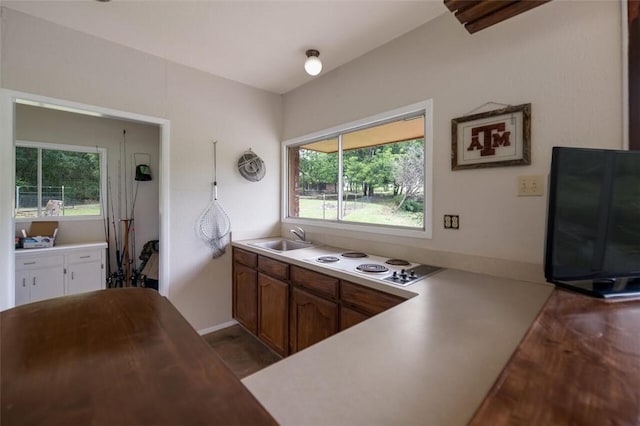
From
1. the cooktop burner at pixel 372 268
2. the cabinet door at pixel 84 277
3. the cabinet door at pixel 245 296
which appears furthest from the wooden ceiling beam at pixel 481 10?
the cabinet door at pixel 84 277

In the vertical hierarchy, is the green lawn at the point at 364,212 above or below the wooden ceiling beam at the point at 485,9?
below

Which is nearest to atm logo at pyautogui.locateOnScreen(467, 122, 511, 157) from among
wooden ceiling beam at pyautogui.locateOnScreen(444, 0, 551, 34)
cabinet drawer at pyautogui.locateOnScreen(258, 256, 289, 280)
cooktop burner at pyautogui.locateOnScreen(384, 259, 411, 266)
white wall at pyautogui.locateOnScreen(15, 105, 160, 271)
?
wooden ceiling beam at pyautogui.locateOnScreen(444, 0, 551, 34)

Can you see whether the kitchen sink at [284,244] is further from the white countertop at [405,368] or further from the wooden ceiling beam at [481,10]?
the wooden ceiling beam at [481,10]

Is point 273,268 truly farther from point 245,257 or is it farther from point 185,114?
point 185,114

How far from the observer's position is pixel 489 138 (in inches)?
65.1

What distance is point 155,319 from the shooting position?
0.70 metres

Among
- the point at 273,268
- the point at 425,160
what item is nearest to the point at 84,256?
the point at 273,268

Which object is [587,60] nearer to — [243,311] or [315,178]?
[315,178]

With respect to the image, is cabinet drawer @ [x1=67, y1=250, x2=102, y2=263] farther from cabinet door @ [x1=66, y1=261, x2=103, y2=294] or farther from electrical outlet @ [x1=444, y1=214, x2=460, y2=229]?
electrical outlet @ [x1=444, y1=214, x2=460, y2=229]

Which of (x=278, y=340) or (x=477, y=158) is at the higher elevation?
(x=477, y=158)

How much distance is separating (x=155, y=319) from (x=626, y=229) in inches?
71.6

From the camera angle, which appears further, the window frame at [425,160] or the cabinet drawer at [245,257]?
the cabinet drawer at [245,257]

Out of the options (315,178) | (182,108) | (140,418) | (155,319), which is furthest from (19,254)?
(140,418)

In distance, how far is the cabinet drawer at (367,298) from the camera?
4.91 feet
